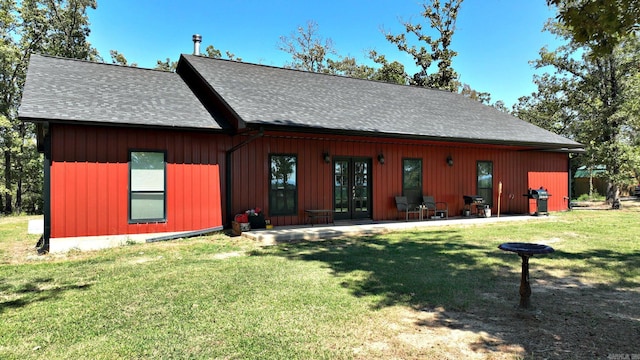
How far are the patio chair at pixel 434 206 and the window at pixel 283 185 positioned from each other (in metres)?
4.20

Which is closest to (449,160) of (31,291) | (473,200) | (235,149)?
(473,200)

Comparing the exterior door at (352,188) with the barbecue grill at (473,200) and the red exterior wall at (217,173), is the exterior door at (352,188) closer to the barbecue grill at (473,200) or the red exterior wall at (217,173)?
the red exterior wall at (217,173)

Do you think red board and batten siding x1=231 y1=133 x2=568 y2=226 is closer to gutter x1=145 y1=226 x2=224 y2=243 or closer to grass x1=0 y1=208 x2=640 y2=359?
gutter x1=145 y1=226 x2=224 y2=243

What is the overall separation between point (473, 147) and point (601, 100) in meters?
9.23

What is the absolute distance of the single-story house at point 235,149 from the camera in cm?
759

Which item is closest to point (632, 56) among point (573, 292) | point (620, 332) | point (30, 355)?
point (573, 292)

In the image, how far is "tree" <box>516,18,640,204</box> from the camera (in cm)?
1583

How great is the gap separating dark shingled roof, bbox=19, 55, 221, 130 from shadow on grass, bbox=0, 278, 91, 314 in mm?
3349

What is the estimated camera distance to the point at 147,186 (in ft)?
26.9

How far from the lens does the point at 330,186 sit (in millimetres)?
10391

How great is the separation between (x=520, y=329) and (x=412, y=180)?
330 inches

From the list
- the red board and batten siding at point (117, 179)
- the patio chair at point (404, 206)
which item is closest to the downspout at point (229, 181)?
the red board and batten siding at point (117, 179)

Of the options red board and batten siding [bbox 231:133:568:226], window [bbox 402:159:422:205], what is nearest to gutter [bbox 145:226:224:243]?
red board and batten siding [bbox 231:133:568:226]

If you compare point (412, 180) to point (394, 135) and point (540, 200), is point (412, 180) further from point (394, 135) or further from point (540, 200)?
point (540, 200)
